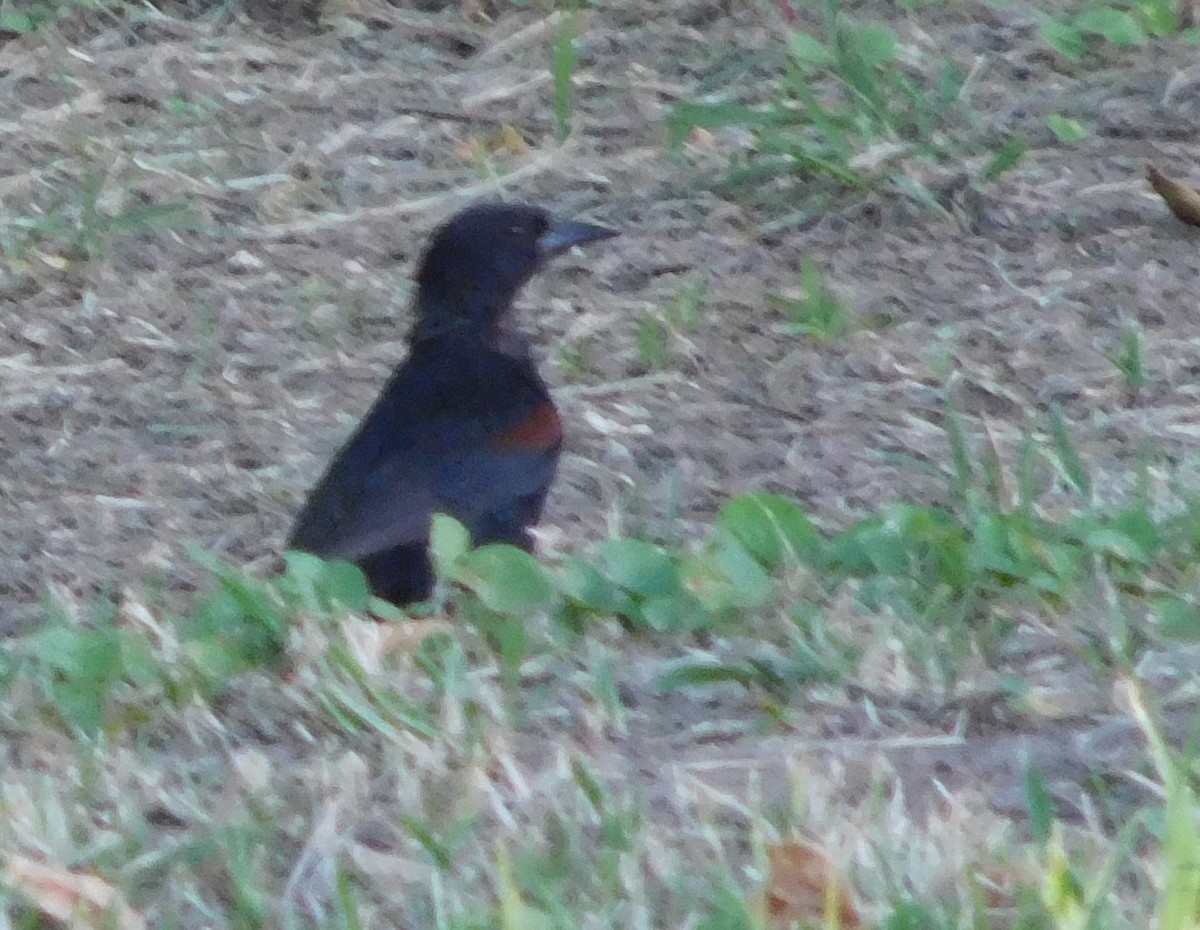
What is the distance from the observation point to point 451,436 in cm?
443

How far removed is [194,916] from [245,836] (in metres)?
0.14

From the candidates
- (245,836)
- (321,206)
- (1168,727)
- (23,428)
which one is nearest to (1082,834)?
(1168,727)

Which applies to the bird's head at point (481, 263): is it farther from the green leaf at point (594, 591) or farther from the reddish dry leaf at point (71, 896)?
the reddish dry leaf at point (71, 896)

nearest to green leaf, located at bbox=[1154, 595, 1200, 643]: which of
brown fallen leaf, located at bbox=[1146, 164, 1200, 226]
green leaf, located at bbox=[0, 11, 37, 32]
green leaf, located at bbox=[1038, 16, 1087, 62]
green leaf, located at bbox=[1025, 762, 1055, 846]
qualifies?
green leaf, located at bbox=[1025, 762, 1055, 846]

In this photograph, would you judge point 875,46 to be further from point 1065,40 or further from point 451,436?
point 451,436

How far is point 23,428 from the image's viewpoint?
5.04m

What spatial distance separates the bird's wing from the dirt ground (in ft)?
0.69

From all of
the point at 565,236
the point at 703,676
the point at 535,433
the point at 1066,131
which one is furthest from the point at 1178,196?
the point at 703,676

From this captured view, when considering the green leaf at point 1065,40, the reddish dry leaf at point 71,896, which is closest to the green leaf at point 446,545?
the reddish dry leaf at point 71,896

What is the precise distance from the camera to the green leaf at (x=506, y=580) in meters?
3.46

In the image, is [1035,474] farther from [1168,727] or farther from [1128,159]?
[1128,159]

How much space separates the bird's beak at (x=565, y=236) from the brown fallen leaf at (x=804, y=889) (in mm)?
2675

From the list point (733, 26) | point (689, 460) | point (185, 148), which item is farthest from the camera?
point (733, 26)

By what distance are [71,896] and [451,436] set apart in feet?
6.38
